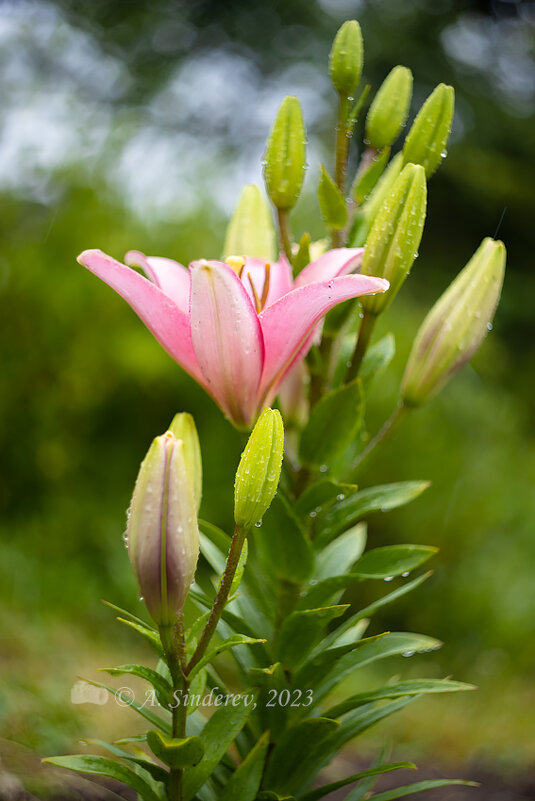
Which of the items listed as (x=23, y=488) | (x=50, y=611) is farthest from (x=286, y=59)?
(x=50, y=611)

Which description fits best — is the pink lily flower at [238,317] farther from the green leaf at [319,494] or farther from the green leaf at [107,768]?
the green leaf at [107,768]

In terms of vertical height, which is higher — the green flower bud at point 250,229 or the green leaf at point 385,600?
the green flower bud at point 250,229

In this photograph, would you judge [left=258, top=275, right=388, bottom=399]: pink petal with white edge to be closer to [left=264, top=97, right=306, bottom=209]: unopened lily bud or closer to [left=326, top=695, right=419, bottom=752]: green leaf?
[left=264, top=97, right=306, bottom=209]: unopened lily bud

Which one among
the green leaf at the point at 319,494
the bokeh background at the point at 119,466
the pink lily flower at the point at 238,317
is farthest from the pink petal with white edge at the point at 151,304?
the bokeh background at the point at 119,466

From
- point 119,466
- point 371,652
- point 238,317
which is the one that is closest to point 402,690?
point 371,652

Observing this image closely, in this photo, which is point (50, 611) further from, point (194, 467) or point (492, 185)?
point (492, 185)
